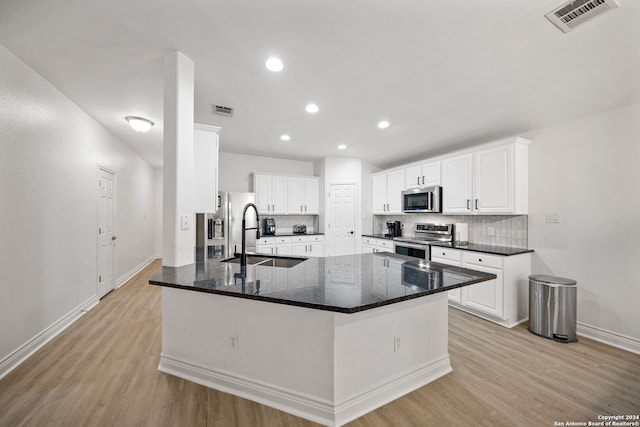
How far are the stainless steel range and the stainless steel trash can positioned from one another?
141cm

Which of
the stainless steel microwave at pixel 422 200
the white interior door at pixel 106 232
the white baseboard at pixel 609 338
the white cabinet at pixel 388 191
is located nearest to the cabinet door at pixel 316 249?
the white cabinet at pixel 388 191

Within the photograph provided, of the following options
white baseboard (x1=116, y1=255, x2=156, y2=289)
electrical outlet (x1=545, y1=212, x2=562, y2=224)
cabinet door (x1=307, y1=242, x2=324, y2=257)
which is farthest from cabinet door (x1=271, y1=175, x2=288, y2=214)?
electrical outlet (x1=545, y1=212, x2=562, y2=224)

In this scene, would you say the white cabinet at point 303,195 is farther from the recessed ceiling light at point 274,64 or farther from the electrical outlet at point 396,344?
the electrical outlet at point 396,344

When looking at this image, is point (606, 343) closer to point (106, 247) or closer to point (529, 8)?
point (529, 8)

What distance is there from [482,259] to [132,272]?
20.8 ft

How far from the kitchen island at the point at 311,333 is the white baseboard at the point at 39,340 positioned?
1243 mm

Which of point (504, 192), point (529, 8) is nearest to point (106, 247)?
point (529, 8)

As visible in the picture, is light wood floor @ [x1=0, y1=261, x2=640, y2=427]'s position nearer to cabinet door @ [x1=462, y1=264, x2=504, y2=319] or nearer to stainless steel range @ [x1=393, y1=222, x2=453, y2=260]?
cabinet door @ [x1=462, y1=264, x2=504, y2=319]

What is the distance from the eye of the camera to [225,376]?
1.90 metres

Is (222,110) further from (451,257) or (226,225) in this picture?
(451,257)

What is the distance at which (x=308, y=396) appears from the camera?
1.67 m

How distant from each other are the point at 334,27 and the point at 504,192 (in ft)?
9.97

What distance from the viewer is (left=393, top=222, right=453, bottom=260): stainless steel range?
415 cm

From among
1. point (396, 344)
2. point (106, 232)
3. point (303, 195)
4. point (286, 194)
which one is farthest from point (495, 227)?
point (106, 232)
